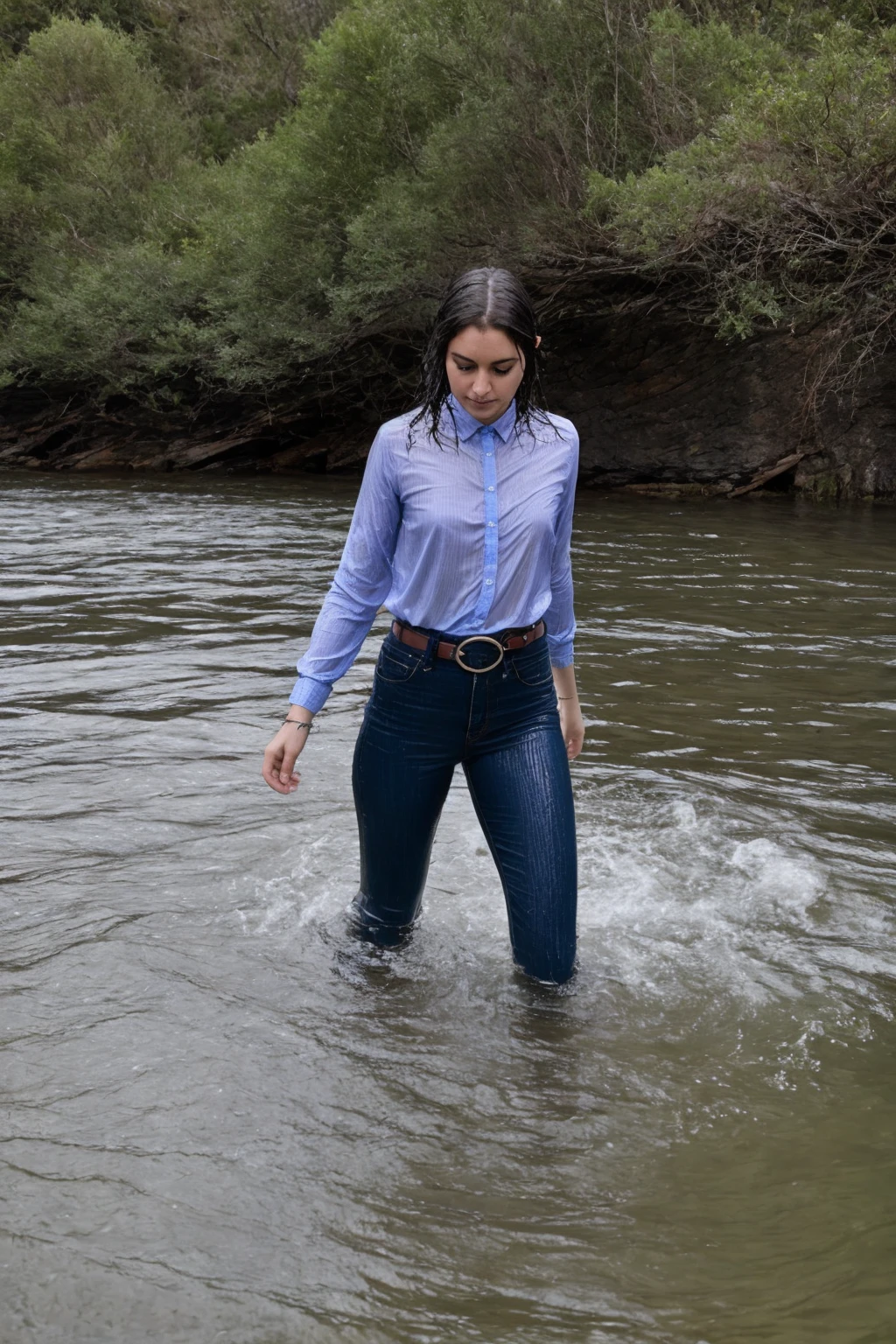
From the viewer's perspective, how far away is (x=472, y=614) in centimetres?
349

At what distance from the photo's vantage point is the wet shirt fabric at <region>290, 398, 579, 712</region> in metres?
3.44

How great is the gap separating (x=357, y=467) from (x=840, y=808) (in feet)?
68.7

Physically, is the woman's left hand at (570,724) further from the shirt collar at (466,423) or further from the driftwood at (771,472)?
the driftwood at (771,472)

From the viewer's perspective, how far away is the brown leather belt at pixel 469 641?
3484 millimetres

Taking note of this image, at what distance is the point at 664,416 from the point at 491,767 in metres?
18.1

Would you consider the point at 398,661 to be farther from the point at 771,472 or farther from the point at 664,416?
the point at 664,416

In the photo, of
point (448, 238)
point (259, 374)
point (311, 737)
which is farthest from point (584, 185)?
point (311, 737)

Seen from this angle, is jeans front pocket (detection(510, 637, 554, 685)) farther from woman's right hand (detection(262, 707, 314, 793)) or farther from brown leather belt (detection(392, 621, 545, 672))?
woman's right hand (detection(262, 707, 314, 793))

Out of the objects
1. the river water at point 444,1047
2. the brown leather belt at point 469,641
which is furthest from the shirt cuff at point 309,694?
the river water at point 444,1047

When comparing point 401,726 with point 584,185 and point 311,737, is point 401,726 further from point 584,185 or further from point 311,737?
point 584,185

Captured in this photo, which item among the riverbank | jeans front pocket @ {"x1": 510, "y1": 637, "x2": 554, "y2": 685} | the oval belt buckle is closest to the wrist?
the oval belt buckle

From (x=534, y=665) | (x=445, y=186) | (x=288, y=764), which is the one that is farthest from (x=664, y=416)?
(x=288, y=764)

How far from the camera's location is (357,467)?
85.3 ft

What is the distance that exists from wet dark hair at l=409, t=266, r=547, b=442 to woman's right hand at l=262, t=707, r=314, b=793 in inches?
34.2
